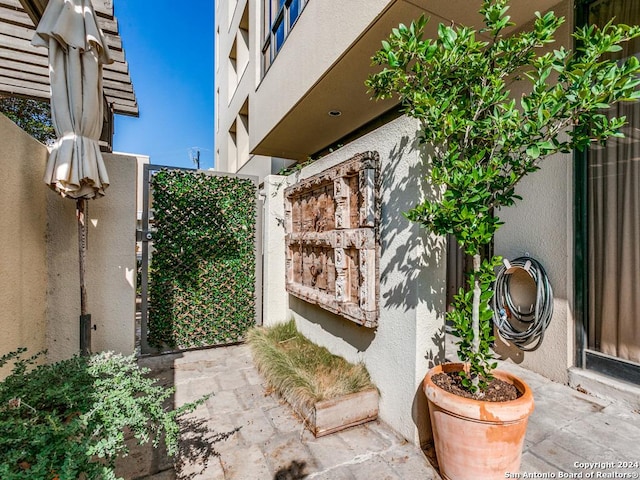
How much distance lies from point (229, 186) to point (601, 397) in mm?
4808

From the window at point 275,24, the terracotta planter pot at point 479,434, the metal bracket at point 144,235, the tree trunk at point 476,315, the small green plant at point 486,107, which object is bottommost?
the terracotta planter pot at point 479,434

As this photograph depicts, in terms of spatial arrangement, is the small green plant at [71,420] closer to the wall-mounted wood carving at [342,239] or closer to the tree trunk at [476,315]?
the wall-mounted wood carving at [342,239]

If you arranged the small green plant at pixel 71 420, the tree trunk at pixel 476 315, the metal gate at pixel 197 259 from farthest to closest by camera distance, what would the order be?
the metal gate at pixel 197 259 < the tree trunk at pixel 476 315 < the small green plant at pixel 71 420

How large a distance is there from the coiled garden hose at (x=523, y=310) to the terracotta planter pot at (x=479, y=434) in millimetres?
1328

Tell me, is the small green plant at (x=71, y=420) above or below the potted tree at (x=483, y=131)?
below

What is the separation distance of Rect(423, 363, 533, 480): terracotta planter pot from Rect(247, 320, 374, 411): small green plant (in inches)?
34.1

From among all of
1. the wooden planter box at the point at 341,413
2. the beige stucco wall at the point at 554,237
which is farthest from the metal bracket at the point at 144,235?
the beige stucco wall at the point at 554,237

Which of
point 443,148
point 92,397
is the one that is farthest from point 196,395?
point 443,148

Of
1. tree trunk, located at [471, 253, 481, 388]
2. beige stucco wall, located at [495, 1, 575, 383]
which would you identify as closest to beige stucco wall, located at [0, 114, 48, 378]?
tree trunk, located at [471, 253, 481, 388]

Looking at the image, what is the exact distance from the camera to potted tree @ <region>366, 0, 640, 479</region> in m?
1.60

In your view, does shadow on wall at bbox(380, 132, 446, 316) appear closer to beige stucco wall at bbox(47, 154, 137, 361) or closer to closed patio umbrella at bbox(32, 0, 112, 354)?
closed patio umbrella at bbox(32, 0, 112, 354)

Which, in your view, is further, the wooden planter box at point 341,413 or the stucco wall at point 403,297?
the wooden planter box at point 341,413

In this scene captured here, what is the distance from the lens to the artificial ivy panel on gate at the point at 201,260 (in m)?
4.28

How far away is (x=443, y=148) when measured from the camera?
2338 mm
